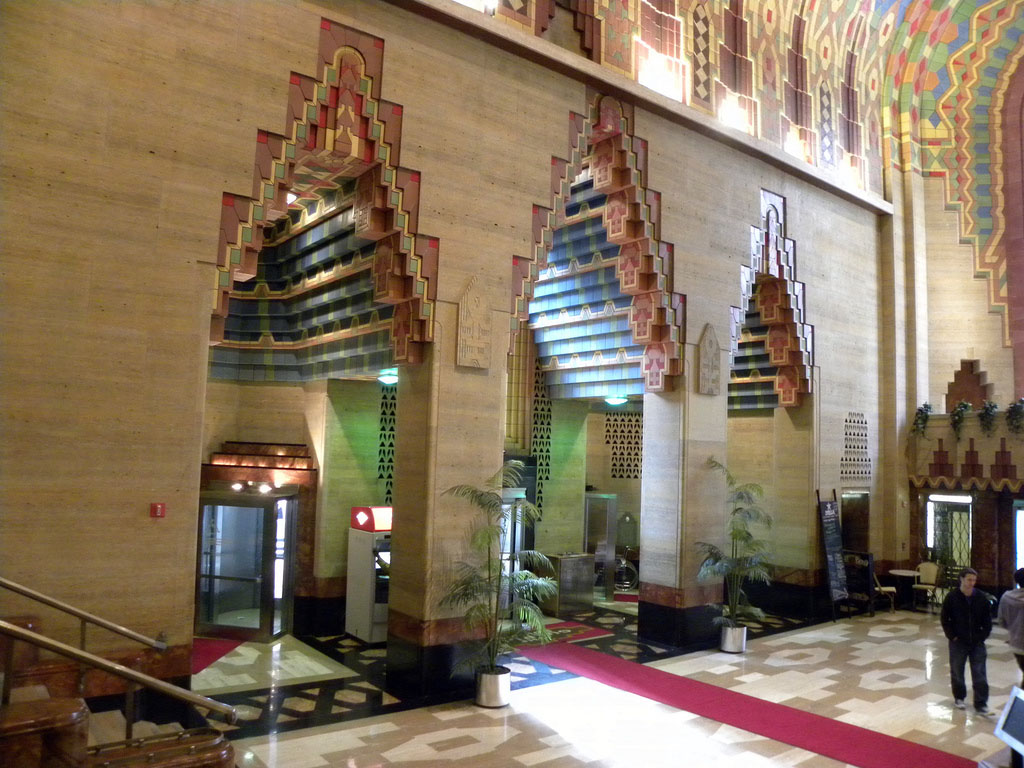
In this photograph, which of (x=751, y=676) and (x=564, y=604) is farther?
(x=564, y=604)

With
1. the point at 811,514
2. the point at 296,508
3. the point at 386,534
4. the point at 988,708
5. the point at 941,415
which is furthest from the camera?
the point at 941,415

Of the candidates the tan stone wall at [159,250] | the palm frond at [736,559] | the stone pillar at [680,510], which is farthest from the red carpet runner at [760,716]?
the tan stone wall at [159,250]

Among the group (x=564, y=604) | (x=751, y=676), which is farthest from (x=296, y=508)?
(x=751, y=676)

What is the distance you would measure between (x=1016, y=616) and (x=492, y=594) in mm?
4336

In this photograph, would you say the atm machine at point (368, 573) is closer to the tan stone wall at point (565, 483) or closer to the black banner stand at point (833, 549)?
the tan stone wall at point (565, 483)

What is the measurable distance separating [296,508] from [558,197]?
195 inches

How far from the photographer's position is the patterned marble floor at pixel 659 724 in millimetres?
5742

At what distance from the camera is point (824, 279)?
11484mm

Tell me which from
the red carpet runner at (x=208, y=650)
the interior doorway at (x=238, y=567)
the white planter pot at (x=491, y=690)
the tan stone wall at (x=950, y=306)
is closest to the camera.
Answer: the white planter pot at (x=491, y=690)

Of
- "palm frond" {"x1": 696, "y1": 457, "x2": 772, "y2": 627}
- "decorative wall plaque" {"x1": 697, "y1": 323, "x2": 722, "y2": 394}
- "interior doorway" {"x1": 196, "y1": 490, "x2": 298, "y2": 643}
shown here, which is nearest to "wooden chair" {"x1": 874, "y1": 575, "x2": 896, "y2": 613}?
"palm frond" {"x1": 696, "y1": 457, "x2": 772, "y2": 627}

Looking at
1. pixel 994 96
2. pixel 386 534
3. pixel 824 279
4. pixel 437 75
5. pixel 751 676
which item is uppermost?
pixel 994 96

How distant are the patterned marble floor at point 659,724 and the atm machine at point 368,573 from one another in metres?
2.24

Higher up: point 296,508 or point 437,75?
point 437,75

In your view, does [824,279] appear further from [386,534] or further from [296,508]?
[296,508]
